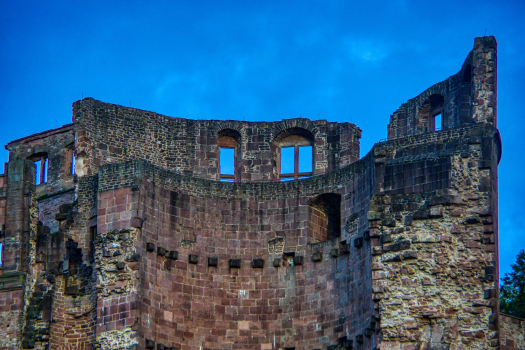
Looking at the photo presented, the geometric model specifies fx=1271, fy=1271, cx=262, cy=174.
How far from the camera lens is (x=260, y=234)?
4931 centimetres

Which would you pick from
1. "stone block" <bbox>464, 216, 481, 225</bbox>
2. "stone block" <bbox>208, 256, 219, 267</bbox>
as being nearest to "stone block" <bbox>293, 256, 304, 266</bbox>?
"stone block" <bbox>208, 256, 219, 267</bbox>

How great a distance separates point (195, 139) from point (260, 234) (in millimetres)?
6027

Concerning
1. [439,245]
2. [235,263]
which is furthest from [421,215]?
[235,263]

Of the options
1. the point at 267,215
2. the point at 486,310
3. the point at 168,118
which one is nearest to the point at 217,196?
the point at 267,215

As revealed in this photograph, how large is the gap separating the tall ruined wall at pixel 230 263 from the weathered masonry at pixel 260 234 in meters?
0.05

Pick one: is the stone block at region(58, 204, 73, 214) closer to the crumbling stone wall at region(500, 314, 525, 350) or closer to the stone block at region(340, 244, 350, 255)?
the stone block at region(340, 244, 350, 255)

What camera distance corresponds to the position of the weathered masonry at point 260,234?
4284cm

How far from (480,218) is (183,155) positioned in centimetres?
1482

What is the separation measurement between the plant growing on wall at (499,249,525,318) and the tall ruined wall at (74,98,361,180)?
26.1ft

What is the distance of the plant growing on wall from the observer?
50.2m

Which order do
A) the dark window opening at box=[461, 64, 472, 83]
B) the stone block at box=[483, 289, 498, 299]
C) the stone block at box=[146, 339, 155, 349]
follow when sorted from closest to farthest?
the stone block at box=[483, 289, 498, 299]
the stone block at box=[146, 339, 155, 349]
the dark window opening at box=[461, 64, 472, 83]

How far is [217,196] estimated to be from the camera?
49.7 m

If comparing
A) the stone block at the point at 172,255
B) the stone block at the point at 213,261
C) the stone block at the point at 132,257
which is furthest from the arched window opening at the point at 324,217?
the stone block at the point at 132,257

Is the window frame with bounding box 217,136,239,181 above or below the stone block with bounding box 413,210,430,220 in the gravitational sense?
above
